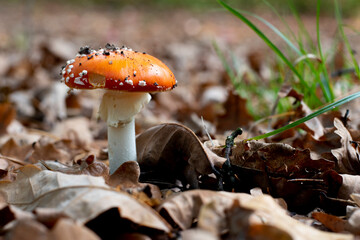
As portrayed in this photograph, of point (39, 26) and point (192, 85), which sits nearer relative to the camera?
point (192, 85)

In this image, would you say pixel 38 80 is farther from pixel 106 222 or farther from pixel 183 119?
pixel 106 222

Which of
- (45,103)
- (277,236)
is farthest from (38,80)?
(277,236)

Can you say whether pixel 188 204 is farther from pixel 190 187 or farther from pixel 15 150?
pixel 15 150

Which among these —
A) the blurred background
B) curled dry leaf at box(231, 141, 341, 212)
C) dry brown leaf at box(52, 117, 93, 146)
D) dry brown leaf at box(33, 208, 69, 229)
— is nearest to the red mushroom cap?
curled dry leaf at box(231, 141, 341, 212)

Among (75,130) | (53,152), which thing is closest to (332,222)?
(53,152)

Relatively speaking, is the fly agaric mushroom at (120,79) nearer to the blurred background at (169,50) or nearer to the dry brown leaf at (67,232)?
the dry brown leaf at (67,232)

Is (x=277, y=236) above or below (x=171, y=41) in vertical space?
below

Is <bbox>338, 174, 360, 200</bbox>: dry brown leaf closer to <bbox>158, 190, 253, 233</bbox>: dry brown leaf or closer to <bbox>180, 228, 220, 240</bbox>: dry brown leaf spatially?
<bbox>158, 190, 253, 233</bbox>: dry brown leaf
